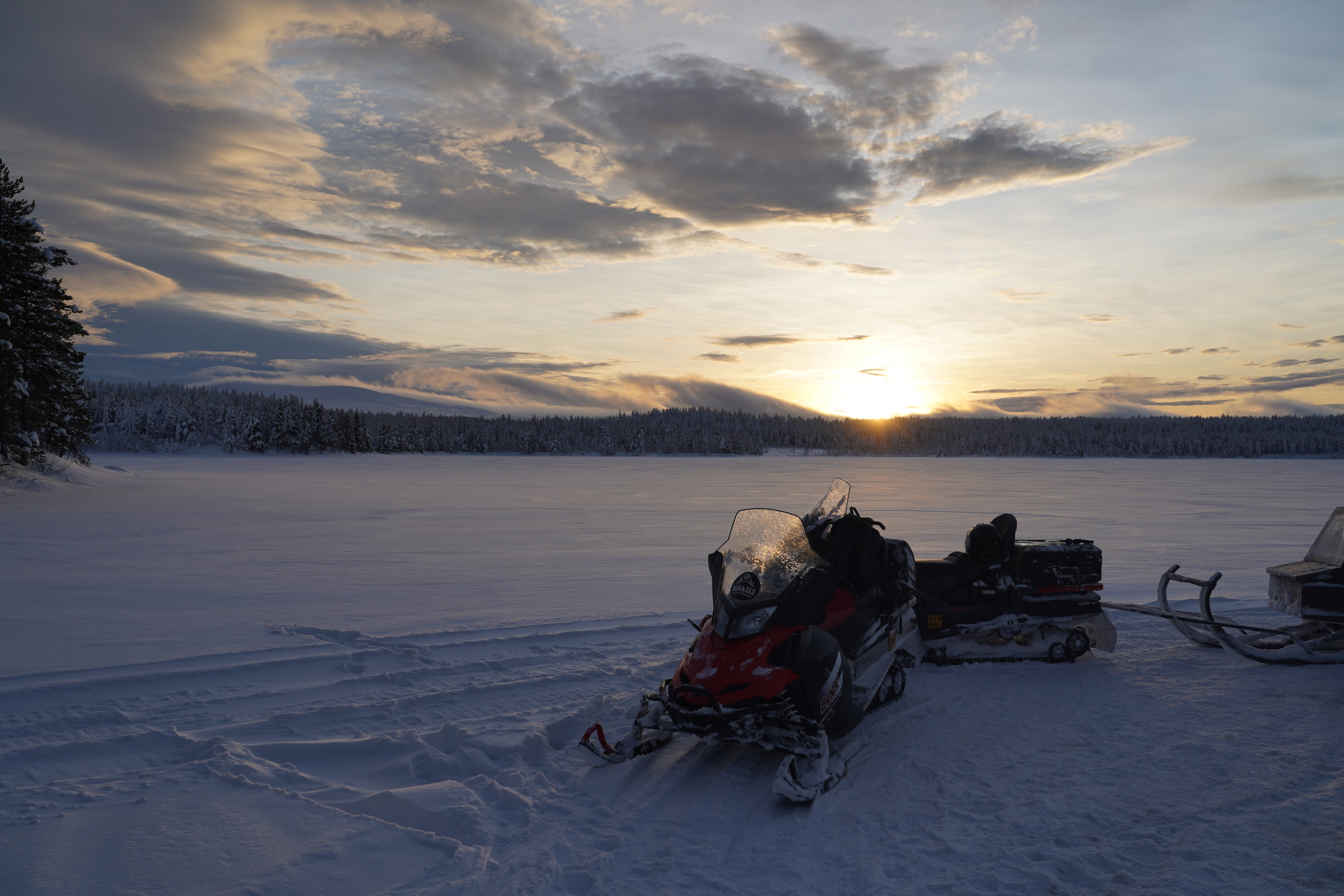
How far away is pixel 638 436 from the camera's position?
102 m

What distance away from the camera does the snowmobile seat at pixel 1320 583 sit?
5168mm

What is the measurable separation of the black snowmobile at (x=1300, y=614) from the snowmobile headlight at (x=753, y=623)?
3.84m

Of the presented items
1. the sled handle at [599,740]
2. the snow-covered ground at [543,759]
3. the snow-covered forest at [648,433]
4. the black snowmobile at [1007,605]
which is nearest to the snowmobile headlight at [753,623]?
the snow-covered ground at [543,759]

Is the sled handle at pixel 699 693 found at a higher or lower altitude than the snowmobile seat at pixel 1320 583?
lower

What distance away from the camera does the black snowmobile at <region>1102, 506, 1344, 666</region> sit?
17.0 ft

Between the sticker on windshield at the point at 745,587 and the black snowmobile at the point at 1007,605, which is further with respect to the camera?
the black snowmobile at the point at 1007,605

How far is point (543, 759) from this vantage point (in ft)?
13.4

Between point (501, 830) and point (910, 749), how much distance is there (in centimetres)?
238

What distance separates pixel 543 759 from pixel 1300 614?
5.44 metres

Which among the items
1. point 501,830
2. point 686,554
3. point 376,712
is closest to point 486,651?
point 376,712

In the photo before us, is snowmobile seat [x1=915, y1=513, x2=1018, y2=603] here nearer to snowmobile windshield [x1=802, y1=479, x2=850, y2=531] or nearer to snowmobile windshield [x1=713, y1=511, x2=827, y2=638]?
snowmobile windshield [x1=802, y1=479, x2=850, y2=531]

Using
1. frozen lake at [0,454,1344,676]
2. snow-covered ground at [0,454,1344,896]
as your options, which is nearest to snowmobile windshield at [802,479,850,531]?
snow-covered ground at [0,454,1344,896]

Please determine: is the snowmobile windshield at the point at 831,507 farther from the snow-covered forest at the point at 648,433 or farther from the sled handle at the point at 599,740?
the snow-covered forest at the point at 648,433

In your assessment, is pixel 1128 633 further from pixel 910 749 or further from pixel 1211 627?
pixel 910 749
